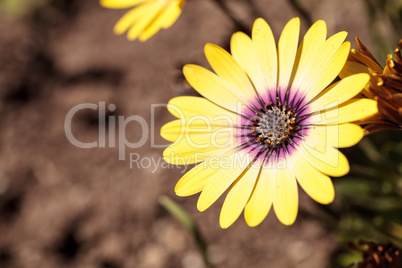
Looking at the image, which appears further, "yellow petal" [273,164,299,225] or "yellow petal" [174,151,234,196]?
"yellow petal" [174,151,234,196]

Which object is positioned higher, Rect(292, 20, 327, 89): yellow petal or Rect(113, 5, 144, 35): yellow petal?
Rect(113, 5, 144, 35): yellow petal

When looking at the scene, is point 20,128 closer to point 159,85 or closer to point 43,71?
point 43,71

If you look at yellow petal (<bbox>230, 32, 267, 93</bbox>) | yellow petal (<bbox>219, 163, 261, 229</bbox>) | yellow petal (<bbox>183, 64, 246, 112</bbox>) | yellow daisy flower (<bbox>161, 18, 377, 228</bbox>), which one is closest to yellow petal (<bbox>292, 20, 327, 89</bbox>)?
yellow daisy flower (<bbox>161, 18, 377, 228</bbox>)

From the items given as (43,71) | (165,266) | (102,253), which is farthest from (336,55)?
(43,71)

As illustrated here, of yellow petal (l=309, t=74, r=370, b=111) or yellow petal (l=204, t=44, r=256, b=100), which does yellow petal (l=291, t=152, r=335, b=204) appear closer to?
yellow petal (l=309, t=74, r=370, b=111)

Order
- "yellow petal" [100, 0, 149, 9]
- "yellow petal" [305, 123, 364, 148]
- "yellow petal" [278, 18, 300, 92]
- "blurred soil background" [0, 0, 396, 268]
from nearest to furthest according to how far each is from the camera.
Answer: "yellow petal" [305, 123, 364, 148]
"yellow petal" [278, 18, 300, 92]
"yellow petal" [100, 0, 149, 9]
"blurred soil background" [0, 0, 396, 268]

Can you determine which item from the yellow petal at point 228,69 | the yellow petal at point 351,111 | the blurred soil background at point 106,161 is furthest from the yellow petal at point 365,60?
the blurred soil background at point 106,161

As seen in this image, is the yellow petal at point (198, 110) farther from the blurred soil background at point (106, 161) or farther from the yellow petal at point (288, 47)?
the blurred soil background at point (106, 161)

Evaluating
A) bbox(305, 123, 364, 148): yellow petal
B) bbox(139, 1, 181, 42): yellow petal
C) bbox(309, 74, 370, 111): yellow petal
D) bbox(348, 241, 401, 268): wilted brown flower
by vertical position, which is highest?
bbox(139, 1, 181, 42): yellow petal

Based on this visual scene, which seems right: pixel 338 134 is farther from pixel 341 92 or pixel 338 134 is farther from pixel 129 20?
pixel 129 20
